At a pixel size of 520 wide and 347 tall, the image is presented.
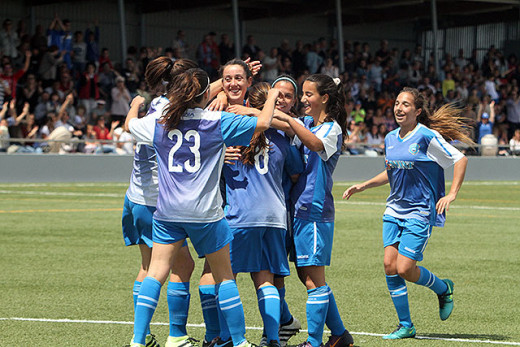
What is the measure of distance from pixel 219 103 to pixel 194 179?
2.45ft

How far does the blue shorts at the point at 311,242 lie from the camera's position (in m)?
5.95

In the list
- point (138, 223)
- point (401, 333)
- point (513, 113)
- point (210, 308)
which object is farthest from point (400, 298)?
point (513, 113)

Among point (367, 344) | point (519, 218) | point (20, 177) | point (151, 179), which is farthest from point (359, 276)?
point (20, 177)

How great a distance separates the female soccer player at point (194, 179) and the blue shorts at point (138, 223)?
2.29 ft

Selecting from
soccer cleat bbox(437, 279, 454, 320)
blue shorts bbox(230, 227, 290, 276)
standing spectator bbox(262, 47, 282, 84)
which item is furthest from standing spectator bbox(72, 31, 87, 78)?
blue shorts bbox(230, 227, 290, 276)

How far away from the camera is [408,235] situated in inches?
272

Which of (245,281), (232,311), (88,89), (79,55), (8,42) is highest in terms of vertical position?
(8,42)

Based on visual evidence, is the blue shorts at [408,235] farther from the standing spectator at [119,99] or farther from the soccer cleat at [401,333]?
the standing spectator at [119,99]

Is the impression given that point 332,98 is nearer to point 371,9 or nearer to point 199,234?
point 199,234

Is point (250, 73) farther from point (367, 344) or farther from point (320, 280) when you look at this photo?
point (367, 344)

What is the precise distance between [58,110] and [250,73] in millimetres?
19332

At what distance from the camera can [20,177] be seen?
2331 centimetres

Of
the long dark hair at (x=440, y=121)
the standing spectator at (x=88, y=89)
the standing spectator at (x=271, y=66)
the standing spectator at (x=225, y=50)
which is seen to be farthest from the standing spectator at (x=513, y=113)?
the long dark hair at (x=440, y=121)

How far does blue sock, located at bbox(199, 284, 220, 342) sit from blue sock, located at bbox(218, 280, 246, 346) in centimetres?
44
